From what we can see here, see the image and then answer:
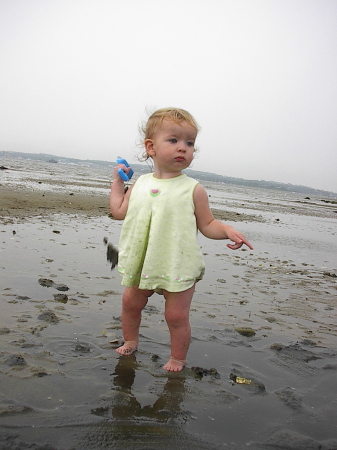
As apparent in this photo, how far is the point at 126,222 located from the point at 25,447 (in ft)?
5.26

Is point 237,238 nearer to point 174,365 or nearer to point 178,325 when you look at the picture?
point 178,325

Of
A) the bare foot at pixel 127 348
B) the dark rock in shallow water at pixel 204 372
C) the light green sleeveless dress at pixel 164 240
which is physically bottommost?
the bare foot at pixel 127 348

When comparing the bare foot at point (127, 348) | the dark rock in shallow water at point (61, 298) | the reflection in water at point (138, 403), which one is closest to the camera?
the reflection in water at point (138, 403)

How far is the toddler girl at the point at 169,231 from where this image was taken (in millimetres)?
2863

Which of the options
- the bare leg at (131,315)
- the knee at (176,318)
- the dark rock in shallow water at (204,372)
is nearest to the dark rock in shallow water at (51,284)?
the bare leg at (131,315)

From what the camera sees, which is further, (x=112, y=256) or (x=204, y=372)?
(x=112, y=256)

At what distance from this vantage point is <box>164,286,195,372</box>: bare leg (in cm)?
287

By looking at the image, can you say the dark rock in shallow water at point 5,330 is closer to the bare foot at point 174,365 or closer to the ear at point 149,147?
the bare foot at point 174,365

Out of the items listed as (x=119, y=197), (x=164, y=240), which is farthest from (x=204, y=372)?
(x=119, y=197)

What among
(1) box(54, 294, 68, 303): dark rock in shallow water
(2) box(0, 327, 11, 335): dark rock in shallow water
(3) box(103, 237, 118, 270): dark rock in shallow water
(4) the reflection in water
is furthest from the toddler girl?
(3) box(103, 237, 118, 270): dark rock in shallow water

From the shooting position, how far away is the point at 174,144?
9.62 feet

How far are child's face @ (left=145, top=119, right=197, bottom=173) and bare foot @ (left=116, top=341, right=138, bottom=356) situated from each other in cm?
131

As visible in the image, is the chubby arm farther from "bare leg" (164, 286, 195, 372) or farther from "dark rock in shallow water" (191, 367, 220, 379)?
"dark rock in shallow water" (191, 367, 220, 379)

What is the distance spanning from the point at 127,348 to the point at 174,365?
1.29 feet
